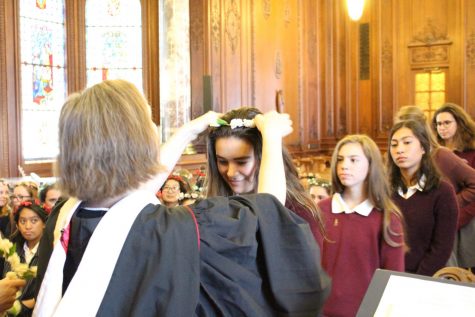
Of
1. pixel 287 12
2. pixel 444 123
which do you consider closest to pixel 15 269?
pixel 444 123

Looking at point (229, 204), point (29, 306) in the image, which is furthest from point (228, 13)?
point (229, 204)

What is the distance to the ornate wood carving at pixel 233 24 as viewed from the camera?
29.8 ft

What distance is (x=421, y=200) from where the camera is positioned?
2996 millimetres

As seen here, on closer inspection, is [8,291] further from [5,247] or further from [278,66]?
[278,66]

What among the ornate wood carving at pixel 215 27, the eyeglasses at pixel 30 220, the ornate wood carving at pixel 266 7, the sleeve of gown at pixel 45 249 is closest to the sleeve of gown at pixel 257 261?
the sleeve of gown at pixel 45 249

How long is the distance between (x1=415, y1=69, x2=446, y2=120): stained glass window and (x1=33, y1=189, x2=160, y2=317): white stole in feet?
38.1

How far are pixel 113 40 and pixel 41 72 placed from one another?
1.57 metres

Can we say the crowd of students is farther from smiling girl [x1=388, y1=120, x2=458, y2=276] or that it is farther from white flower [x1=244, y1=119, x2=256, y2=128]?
smiling girl [x1=388, y1=120, x2=458, y2=276]

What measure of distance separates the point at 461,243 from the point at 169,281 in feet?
9.03

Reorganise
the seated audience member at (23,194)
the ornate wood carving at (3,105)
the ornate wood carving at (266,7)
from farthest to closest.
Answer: the ornate wood carving at (266,7) → the ornate wood carving at (3,105) → the seated audience member at (23,194)

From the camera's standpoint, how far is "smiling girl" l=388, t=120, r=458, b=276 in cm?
290

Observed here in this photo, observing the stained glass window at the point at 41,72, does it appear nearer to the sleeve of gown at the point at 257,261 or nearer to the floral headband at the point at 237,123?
the floral headband at the point at 237,123

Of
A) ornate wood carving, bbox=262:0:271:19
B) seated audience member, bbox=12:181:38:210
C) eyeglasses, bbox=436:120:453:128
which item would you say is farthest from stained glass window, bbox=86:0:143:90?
eyeglasses, bbox=436:120:453:128

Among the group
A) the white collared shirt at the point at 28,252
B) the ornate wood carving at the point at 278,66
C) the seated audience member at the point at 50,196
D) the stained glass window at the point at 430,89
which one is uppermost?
the ornate wood carving at the point at 278,66
